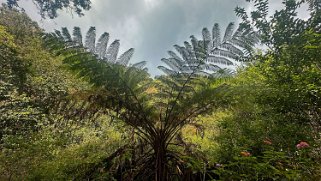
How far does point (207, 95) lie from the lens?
328cm

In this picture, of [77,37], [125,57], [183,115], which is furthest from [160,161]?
[77,37]

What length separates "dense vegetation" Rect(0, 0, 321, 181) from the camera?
3.25 meters

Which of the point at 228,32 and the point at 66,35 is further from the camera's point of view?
the point at 228,32

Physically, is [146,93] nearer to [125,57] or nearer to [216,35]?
[125,57]

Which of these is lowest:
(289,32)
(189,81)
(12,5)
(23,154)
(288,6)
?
(23,154)

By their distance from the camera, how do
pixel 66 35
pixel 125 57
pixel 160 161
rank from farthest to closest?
pixel 125 57 < pixel 66 35 < pixel 160 161

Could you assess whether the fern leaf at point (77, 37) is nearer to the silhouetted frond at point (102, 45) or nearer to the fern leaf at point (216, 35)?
the silhouetted frond at point (102, 45)

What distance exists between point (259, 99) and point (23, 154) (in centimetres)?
368

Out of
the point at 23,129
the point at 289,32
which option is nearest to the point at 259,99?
the point at 289,32

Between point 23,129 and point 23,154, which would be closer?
point 23,154

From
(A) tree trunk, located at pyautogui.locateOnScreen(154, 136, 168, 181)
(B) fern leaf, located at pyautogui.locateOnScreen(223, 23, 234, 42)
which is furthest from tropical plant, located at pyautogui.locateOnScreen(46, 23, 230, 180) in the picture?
(B) fern leaf, located at pyautogui.locateOnScreen(223, 23, 234, 42)

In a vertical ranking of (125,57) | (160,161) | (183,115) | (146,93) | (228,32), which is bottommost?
(160,161)

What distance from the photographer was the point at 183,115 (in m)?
3.42

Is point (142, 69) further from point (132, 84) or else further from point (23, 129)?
point (23, 129)
